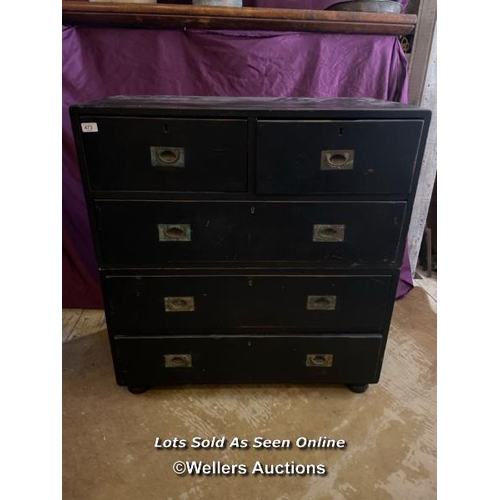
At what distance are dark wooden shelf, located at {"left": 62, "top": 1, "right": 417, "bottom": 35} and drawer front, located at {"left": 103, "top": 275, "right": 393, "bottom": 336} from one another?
92cm

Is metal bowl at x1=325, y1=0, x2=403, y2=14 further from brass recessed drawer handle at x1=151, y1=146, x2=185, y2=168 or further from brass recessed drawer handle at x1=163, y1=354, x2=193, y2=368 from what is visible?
brass recessed drawer handle at x1=163, y1=354, x2=193, y2=368

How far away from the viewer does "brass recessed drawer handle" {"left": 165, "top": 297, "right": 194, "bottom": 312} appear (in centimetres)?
110

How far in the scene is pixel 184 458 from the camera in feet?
3.40

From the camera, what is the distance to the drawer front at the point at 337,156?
0.92 m

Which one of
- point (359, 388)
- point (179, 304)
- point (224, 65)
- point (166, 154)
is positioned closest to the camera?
point (166, 154)

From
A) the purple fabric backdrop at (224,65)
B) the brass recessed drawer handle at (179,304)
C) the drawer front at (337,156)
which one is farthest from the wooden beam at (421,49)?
the brass recessed drawer handle at (179,304)

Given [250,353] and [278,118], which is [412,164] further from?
[250,353]

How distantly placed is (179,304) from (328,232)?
50 cm

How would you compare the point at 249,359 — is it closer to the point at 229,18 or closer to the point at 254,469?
the point at 254,469

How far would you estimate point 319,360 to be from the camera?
119 centimetres

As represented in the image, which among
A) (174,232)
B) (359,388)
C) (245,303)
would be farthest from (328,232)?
(359,388)

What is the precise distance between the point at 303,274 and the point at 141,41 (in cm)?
105

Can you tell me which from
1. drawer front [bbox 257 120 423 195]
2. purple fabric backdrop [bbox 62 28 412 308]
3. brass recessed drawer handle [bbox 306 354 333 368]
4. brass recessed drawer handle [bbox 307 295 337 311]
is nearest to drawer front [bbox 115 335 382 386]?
brass recessed drawer handle [bbox 306 354 333 368]

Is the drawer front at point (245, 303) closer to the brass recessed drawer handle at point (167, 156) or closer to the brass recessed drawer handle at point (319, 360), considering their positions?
the brass recessed drawer handle at point (319, 360)
